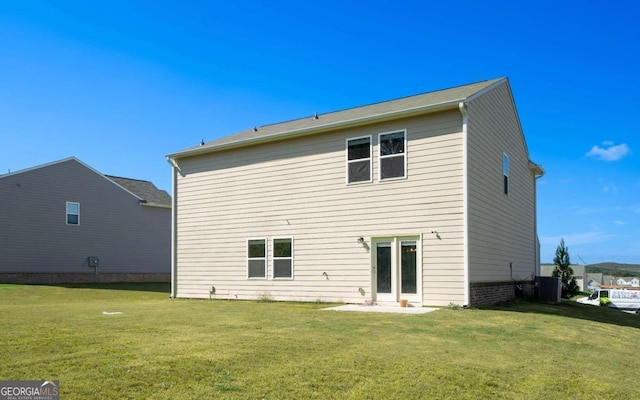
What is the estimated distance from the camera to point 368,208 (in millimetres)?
14062

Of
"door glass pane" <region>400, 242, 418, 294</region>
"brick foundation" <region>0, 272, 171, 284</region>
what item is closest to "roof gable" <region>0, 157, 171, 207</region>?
"brick foundation" <region>0, 272, 171, 284</region>

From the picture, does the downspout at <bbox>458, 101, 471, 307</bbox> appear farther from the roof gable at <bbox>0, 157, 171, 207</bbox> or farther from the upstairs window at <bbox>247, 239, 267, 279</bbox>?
the roof gable at <bbox>0, 157, 171, 207</bbox>

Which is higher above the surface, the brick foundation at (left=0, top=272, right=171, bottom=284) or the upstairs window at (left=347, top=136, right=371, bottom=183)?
the upstairs window at (left=347, top=136, right=371, bottom=183)

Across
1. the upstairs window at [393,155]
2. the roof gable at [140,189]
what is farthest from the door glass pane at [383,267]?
the roof gable at [140,189]

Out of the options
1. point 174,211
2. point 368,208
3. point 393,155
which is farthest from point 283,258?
point 174,211

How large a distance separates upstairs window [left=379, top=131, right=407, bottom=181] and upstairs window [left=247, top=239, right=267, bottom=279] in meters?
4.74

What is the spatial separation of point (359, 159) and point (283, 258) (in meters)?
3.97

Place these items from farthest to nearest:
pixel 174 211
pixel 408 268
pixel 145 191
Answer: pixel 145 191, pixel 174 211, pixel 408 268

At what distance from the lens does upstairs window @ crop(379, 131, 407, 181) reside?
13602 mm

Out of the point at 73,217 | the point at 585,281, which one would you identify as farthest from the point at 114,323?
the point at 585,281

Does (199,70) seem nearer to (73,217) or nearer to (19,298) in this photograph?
(19,298)

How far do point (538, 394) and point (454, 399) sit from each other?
3.25ft

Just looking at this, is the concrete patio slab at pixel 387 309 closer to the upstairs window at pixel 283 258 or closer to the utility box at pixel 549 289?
the upstairs window at pixel 283 258

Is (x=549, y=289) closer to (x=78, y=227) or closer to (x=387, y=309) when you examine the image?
(x=387, y=309)
